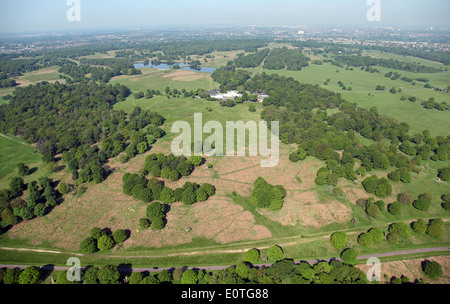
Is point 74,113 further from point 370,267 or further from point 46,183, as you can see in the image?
point 370,267

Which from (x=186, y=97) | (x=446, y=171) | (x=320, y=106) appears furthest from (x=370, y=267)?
(x=186, y=97)

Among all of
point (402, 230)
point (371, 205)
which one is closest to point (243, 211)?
point (371, 205)

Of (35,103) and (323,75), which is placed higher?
(323,75)

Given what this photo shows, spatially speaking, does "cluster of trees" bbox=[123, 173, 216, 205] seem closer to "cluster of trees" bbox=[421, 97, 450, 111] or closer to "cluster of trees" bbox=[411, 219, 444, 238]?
"cluster of trees" bbox=[411, 219, 444, 238]

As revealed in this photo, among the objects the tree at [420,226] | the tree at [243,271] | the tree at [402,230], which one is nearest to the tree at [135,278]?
the tree at [243,271]

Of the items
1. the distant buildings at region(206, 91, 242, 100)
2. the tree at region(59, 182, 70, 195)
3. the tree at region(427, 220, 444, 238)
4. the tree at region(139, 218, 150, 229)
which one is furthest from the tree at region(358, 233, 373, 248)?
the distant buildings at region(206, 91, 242, 100)

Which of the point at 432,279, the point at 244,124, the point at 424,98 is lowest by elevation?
the point at 432,279
